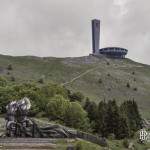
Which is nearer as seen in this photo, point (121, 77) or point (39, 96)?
point (39, 96)

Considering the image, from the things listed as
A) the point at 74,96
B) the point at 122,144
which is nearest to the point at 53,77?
the point at 74,96

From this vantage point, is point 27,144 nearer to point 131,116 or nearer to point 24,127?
point 24,127

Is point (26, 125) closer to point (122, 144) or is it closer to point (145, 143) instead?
point (122, 144)

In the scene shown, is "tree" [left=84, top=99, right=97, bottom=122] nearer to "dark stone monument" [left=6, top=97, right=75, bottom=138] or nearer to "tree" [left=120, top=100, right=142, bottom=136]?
"tree" [left=120, top=100, right=142, bottom=136]

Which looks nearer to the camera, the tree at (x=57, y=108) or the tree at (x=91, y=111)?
the tree at (x=57, y=108)

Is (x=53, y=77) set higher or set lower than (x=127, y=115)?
higher

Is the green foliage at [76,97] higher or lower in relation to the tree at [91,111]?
higher

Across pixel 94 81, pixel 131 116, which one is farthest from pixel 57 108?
pixel 94 81

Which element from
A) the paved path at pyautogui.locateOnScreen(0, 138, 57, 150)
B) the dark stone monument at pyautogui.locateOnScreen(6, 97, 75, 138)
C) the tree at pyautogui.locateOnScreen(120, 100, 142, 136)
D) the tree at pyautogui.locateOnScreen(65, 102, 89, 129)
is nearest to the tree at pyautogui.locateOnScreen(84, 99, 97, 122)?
the tree at pyautogui.locateOnScreen(120, 100, 142, 136)

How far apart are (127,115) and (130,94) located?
53968mm

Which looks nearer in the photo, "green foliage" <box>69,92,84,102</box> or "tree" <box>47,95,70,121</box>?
"tree" <box>47,95,70,121</box>

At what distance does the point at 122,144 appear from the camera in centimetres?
10381

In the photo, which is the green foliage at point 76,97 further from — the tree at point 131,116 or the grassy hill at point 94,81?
the grassy hill at point 94,81

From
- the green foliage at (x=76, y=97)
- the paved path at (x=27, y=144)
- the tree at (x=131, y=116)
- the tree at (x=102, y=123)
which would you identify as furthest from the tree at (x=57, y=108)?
the paved path at (x=27, y=144)
